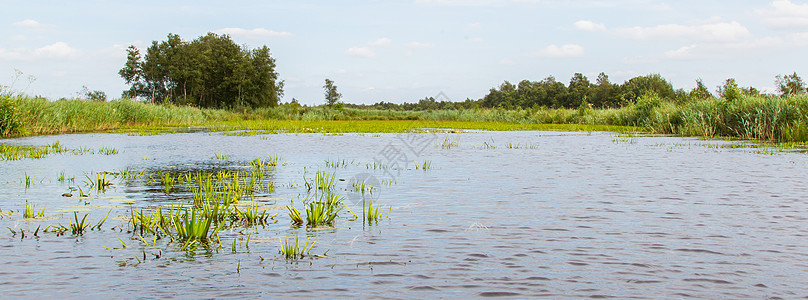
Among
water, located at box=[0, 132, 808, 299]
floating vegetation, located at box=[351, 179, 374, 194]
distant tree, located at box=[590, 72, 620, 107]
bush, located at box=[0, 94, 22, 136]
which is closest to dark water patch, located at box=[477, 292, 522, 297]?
water, located at box=[0, 132, 808, 299]

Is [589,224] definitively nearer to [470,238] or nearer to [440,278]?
[470,238]

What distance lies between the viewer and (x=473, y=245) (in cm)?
666

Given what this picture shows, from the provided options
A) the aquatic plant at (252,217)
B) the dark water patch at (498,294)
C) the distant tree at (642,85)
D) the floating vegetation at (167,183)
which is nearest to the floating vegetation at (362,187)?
the aquatic plant at (252,217)

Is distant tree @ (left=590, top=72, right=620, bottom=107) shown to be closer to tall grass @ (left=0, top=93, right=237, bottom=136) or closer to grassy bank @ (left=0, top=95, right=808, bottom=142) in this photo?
grassy bank @ (left=0, top=95, right=808, bottom=142)

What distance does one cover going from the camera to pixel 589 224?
25.9 feet

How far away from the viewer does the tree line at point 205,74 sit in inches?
3669

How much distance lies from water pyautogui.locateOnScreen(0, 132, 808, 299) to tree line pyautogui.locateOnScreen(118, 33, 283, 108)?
8357 centimetres

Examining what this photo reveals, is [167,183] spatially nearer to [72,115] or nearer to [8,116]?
[8,116]

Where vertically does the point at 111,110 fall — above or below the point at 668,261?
above

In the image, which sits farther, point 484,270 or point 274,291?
point 484,270

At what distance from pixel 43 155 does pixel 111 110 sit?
78.9ft

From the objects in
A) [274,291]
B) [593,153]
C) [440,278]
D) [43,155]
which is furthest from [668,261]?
[43,155]

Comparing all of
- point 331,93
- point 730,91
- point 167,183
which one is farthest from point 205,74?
point 167,183

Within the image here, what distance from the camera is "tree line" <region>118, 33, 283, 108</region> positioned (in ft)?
306
